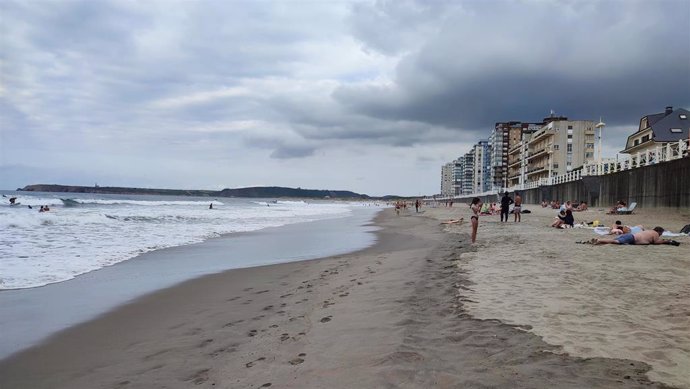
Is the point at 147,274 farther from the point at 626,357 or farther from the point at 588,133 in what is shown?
the point at 588,133

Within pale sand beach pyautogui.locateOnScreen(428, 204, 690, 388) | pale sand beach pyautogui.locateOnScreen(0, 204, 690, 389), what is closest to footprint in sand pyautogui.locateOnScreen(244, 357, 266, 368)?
pale sand beach pyautogui.locateOnScreen(0, 204, 690, 389)

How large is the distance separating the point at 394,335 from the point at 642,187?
2578 centimetres

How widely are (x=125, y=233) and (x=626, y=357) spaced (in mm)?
18164

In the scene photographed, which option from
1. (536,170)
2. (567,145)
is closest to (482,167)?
(536,170)

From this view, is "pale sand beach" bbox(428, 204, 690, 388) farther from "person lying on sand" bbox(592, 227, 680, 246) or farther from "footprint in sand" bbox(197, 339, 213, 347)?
"footprint in sand" bbox(197, 339, 213, 347)

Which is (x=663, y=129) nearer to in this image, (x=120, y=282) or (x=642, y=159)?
(x=642, y=159)

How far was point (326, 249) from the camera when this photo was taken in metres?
15.4

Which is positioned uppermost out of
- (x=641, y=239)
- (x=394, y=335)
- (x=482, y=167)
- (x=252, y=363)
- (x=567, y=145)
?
(x=482, y=167)

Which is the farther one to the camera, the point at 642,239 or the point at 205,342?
the point at 642,239

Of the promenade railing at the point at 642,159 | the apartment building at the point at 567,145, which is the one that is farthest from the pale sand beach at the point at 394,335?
the apartment building at the point at 567,145

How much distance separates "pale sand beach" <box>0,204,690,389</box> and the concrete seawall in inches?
597

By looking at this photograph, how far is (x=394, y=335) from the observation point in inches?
181

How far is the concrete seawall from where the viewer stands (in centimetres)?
2083

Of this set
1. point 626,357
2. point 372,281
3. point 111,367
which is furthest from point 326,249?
point 626,357
